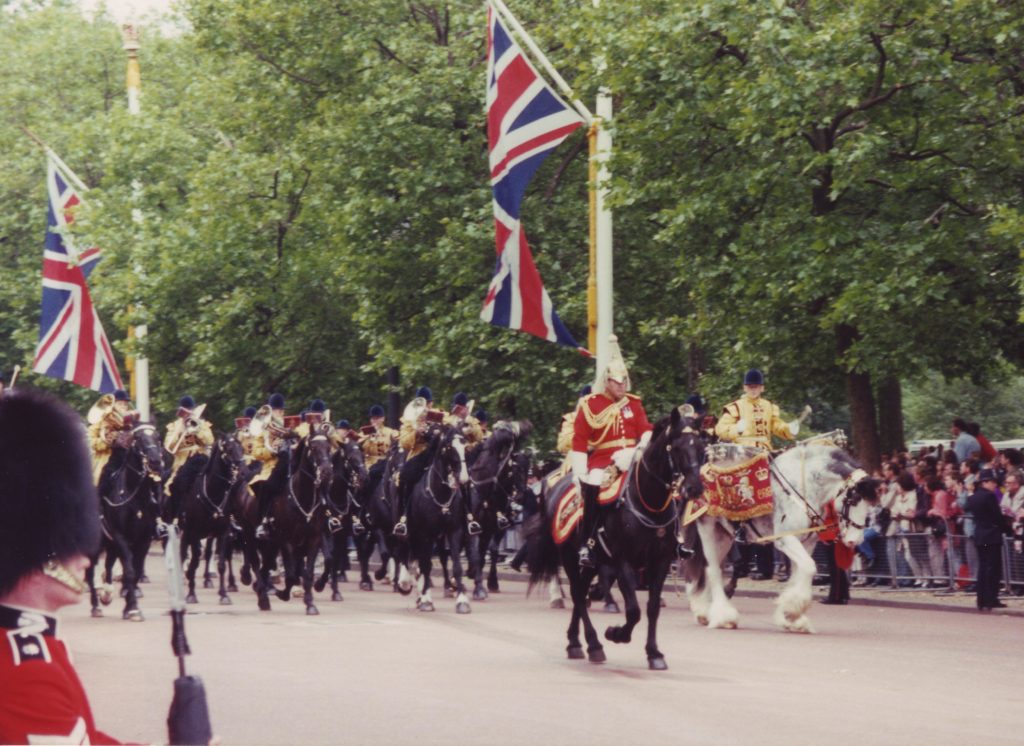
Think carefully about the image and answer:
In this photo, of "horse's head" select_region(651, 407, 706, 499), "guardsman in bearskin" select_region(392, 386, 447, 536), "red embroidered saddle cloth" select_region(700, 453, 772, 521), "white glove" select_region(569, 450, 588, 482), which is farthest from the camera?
"guardsman in bearskin" select_region(392, 386, 447, 536)

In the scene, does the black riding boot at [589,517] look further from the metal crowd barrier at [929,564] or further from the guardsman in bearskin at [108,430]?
the metal crowd barrier at [929,564]

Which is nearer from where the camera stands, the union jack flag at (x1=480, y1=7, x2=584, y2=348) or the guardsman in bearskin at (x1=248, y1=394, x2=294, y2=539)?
the guardsman in bearskin at (x1=248, y1=394, x2=294, y2=539)

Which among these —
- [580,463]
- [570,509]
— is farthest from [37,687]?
[570,509]

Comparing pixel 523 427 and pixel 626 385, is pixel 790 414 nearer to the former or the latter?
pixel 523 427

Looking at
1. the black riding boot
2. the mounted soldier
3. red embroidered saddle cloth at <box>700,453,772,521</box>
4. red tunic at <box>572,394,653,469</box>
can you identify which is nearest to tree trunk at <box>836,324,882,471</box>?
red embroidered saddle cloth at <box>700,453,772,521</box>

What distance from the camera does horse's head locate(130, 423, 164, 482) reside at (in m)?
22.2

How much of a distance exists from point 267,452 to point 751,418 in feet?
21.3

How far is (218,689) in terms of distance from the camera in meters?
14.4

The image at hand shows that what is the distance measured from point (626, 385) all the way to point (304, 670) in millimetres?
3401

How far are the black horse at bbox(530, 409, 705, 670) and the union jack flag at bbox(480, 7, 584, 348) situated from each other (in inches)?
369

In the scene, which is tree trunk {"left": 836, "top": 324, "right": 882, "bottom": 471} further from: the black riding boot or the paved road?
the black riding boot

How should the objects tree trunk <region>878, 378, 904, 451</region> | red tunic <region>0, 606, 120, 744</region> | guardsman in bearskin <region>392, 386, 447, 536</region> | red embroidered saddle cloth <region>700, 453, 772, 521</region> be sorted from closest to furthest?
red tunic <region>0, 606, 120, 744</region>, red embroidered saddle cloth <region>700, 453, 772, 521</region>, guardsman in bearskin <region>392, 386, 447, 536</region>, tree trunk <region>878, 378, 904, 451</region>

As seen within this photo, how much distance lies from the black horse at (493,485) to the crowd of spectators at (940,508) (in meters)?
4.81

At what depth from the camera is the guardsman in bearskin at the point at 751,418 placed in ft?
68.4
